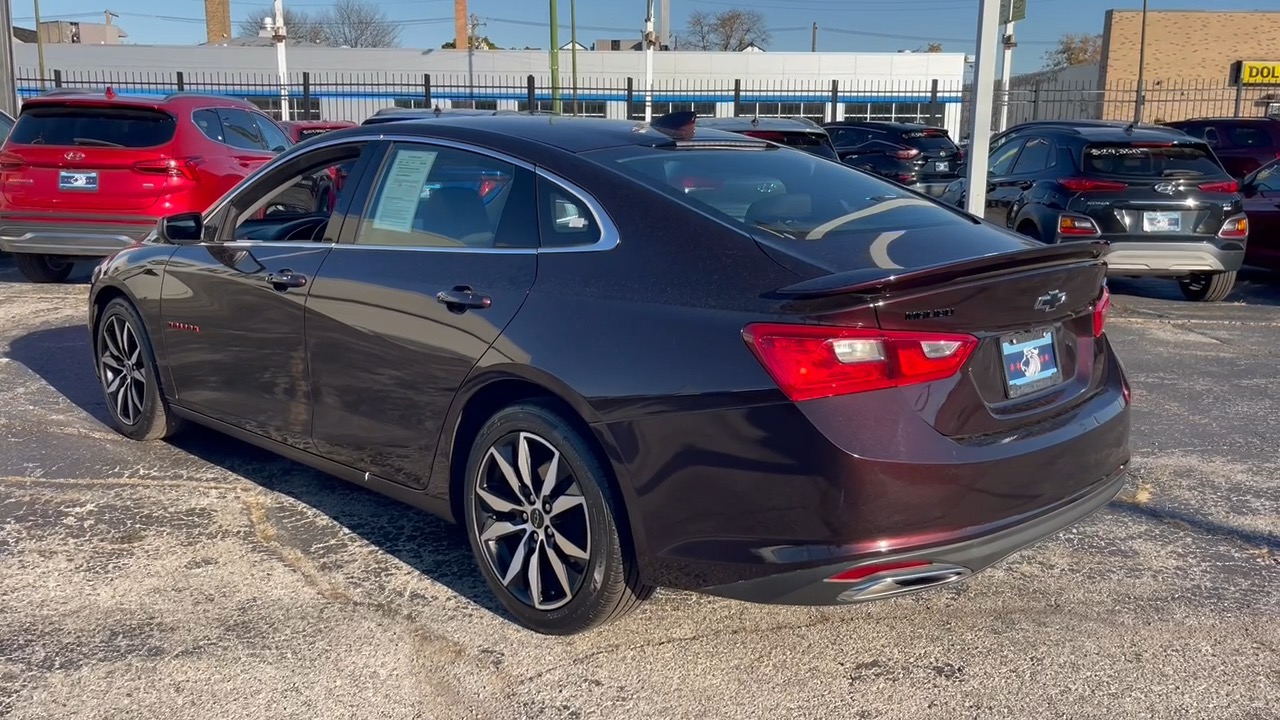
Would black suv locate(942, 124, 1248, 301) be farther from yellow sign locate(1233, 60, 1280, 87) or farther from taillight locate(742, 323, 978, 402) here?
yellow sign locate(1233, 60, 1280, 87)

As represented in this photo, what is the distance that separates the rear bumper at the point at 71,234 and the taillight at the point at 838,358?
307 inches

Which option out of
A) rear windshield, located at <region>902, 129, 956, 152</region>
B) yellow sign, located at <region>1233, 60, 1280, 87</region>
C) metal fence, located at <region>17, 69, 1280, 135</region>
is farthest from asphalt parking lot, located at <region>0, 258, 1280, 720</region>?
yellow sign, located at <region>1233, 60, 1280, 87</region>

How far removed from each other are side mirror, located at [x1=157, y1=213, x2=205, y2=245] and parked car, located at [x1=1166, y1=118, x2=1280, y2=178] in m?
14.7

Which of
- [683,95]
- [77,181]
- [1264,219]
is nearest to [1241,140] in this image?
[1264,219]

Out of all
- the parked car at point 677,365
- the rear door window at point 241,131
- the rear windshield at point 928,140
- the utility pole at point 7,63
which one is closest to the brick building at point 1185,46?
the rear windshield at point 928,140

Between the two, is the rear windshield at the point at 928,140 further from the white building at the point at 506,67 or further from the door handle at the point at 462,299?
the white building at the point at 506,67

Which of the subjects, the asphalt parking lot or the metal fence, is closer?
the asphalt parking lot

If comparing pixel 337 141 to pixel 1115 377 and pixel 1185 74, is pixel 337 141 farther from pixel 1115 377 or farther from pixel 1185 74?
pixel 1185 74

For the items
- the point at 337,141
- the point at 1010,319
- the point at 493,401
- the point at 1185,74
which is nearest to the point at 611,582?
the point at 493,401

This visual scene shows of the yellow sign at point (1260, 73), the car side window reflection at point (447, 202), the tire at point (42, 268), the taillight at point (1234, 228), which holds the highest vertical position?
the yellow sign at point (1260, 73)

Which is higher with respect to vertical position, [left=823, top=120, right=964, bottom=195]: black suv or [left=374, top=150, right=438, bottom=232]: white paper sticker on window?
[left=374, top=150, right=438, bottom=232]: white paper sticker on window

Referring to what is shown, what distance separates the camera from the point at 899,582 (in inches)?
122

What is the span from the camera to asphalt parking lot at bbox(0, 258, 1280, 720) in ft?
10.8

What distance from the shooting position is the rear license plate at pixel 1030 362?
10.8 ft
